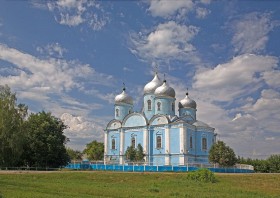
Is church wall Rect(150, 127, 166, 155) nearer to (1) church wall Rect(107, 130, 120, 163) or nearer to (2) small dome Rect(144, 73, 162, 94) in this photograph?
(1) church wall Rect(107, 130, 120, 163)

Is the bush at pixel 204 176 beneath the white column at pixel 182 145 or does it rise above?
beneath

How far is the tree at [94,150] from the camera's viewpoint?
75.0 m

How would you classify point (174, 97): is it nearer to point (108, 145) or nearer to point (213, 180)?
point (108, 145)

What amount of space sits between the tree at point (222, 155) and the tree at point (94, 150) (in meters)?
30.9

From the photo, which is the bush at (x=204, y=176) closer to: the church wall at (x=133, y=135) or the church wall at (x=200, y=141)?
the church wall at (x=200, y=141)

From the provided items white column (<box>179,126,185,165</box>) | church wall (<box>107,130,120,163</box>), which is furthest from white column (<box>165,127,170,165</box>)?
church wall (<box>107,130,120,163</box>)

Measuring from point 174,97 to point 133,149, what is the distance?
1106 centimetres

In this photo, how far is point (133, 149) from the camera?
5550 centimetres

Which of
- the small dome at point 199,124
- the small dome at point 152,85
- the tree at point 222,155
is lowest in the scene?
the tree at point 222,155

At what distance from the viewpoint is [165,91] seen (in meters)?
58.7

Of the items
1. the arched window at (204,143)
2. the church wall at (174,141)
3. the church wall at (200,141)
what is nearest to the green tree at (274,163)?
the church wall at (200,141)

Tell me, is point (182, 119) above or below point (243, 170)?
above

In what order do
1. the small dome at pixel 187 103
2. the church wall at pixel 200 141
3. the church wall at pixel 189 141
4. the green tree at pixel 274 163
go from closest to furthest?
the church wall at pixel 189 141 < the church wall at pixel 200 141 < the green tree at pixel 274 163 < the small dome at pixel 187 103

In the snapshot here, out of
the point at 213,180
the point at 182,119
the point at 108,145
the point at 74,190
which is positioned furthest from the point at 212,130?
the point at 74,190
